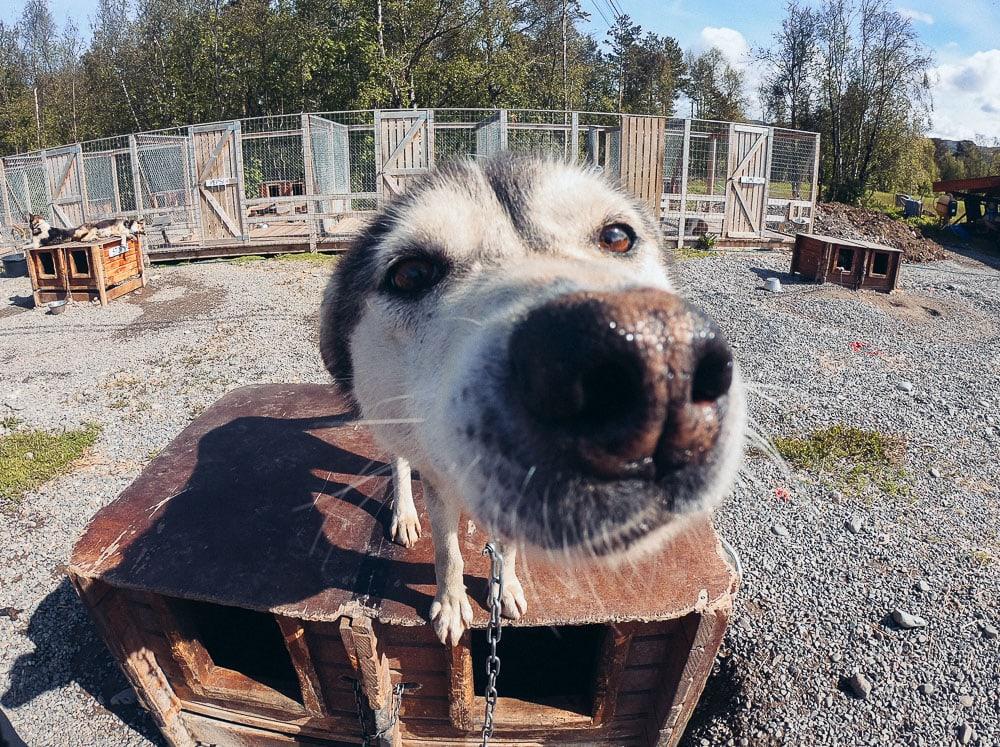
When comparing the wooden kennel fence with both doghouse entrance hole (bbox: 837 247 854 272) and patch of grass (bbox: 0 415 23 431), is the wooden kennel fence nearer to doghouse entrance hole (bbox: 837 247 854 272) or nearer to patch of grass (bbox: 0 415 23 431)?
doghouse entrance hole (bbox: 837 247 854 272)

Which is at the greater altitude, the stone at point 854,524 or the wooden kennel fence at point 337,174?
the wooden kennel fence at point 337,174

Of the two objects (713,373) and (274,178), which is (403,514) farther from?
(274,178)

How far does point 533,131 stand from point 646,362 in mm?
16759

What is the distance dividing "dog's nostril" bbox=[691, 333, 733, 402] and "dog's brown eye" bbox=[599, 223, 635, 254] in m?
1.11

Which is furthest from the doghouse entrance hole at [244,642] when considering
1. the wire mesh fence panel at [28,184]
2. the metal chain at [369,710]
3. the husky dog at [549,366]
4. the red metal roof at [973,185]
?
the red metal roof at [973,185]

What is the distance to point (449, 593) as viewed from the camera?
2.86 metres

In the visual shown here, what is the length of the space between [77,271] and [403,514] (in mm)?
11948

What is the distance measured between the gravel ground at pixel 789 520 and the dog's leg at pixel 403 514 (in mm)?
2118

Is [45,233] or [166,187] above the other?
[166,187]

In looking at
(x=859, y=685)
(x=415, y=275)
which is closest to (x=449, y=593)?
(x=415, y=275)

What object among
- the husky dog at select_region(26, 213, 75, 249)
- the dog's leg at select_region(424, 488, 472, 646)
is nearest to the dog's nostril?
the dog's leg at select_region(424, 488, 472, 646)

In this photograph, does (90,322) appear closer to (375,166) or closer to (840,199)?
(375,166)

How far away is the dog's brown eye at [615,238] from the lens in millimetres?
2297

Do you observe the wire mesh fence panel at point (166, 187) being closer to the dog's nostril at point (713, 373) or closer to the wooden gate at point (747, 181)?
the wooden gate at point (747, 181)
